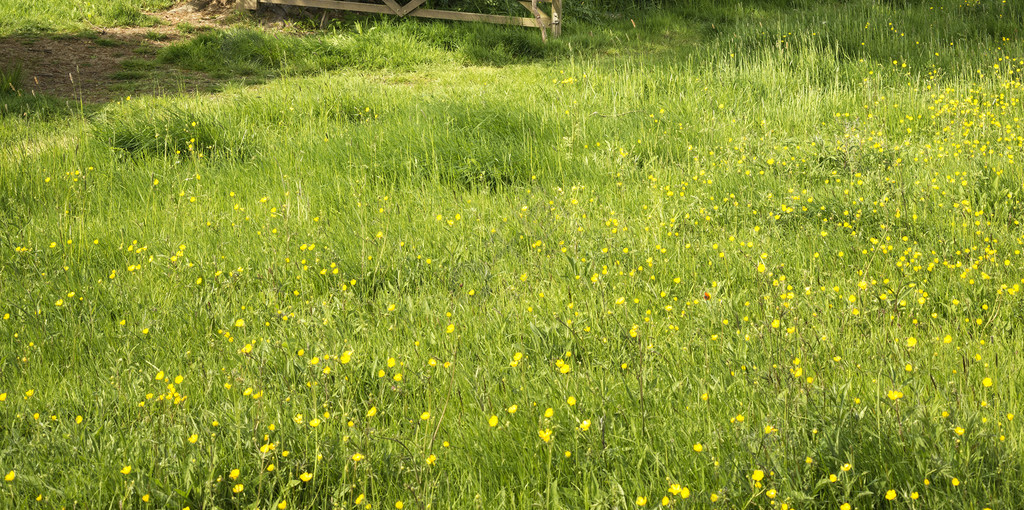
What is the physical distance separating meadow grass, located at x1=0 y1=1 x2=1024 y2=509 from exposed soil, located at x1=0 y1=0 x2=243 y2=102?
1.67m

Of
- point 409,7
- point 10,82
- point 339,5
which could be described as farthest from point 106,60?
point 409,7

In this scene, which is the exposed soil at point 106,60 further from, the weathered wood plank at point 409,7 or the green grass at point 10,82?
the weathered wood plank at point 409,7

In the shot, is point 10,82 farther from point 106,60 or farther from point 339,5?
point 339,5

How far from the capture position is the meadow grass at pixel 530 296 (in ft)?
6.81

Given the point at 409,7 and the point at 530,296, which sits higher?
the point at 409,7

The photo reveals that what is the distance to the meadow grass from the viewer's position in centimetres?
208

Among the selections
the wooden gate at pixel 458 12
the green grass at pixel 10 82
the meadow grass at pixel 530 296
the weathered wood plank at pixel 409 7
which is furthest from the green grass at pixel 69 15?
the meadow grass at pixel 530 296

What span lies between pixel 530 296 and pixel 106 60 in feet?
29.4

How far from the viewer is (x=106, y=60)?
9.70 m

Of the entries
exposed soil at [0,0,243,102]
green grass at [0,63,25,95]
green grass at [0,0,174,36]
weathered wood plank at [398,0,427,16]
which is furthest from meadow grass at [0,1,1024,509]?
green grass at [0,0,174,36]

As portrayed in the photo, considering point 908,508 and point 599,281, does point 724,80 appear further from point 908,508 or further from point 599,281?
point 908,508

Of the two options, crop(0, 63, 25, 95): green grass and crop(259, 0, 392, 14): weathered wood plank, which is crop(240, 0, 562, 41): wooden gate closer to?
crop(259, 0, 392, 14): weathered wood plank

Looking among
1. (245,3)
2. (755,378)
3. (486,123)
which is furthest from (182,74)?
(755,378)

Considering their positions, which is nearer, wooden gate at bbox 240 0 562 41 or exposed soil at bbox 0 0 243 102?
exposed soil at bbox 0 0 243 102
